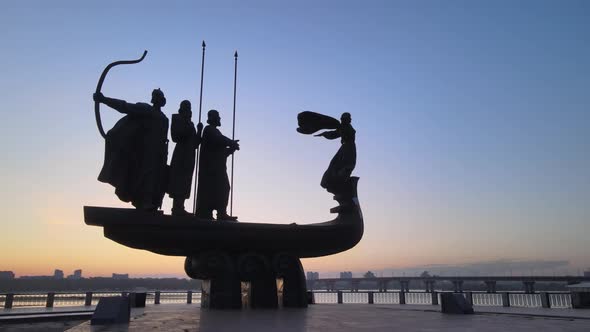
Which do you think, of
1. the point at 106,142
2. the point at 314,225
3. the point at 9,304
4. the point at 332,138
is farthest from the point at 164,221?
the point at 9,304

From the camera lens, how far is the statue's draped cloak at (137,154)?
395 inches

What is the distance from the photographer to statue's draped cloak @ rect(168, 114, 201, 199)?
1095 centimetres

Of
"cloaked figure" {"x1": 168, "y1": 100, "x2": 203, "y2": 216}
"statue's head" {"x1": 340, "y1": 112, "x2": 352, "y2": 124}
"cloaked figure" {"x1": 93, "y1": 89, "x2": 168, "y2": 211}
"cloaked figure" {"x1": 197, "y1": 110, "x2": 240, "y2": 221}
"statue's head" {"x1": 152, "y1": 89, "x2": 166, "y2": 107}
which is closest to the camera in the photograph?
"cloaked figure" {"x1": 93, "y1": 89, "x2": 168, "y2": 211}

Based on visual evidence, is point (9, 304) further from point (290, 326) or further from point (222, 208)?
point (290, 326)

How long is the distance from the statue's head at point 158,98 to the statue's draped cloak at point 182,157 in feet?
1.64

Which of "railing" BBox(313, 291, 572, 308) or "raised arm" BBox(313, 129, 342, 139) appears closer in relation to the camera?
"raised arm" BBox(313, 129, 342, 139)

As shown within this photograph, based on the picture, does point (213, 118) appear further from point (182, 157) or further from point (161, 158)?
point (161, 158)

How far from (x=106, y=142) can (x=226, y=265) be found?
4388 millimetres

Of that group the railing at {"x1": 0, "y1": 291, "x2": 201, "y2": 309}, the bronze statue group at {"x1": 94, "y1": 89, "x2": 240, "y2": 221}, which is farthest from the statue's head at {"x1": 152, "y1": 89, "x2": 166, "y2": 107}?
the railing at {"x1": 0, "y1": 291, "x2": 201, "y2": 309}

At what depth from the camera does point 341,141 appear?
13.3 meters

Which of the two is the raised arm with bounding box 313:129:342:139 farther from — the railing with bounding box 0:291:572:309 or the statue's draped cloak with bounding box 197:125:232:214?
the railing with bounding box 0:291:572:309

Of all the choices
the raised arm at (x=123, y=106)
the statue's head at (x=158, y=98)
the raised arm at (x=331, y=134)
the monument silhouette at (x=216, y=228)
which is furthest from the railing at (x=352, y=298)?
the statue's head at (x=158, y=98)

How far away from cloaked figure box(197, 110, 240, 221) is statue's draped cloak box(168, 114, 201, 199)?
23.1 inches

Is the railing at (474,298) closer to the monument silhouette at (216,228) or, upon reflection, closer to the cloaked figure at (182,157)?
the monument silhouette at (216,228)
